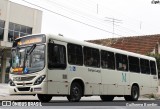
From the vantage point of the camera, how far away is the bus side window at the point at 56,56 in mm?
16266

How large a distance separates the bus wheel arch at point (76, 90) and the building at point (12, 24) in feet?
62.1

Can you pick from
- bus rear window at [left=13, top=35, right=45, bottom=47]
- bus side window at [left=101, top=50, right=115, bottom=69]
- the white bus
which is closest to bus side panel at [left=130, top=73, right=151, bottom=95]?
the white bus

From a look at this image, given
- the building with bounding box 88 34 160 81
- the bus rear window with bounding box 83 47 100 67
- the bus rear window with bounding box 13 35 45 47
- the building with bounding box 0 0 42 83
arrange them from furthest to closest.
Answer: the building with bounding box 88 34 160 81, the building with bounding box 0 0 42 83, the bus rear window with bounding box 83 47 100 67, the bus rear window with bounding box 13 35 45 47

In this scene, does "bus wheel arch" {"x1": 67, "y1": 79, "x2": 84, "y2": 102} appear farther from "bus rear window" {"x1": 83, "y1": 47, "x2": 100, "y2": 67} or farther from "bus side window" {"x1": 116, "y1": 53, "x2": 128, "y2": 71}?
"bus side window" {"x1": 116, "y1": 53, "x2": 128, "y2": 71}

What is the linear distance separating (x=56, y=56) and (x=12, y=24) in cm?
2274

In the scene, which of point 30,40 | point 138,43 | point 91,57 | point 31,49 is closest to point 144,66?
point 91,57

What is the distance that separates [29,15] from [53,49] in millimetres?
23956

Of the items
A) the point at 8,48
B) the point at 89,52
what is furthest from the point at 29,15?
the point at 89,52

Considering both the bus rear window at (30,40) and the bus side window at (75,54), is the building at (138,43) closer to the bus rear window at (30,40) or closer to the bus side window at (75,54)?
the bus side window at (75,54)

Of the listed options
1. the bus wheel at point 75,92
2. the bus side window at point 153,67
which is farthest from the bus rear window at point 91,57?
the bus side window at point 153,67

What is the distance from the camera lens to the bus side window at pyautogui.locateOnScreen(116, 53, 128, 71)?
71.4 ft

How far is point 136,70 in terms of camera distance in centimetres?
2384

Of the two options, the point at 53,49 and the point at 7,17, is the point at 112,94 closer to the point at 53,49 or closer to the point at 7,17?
the point at 53,49

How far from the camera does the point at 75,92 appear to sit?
17.5 m
